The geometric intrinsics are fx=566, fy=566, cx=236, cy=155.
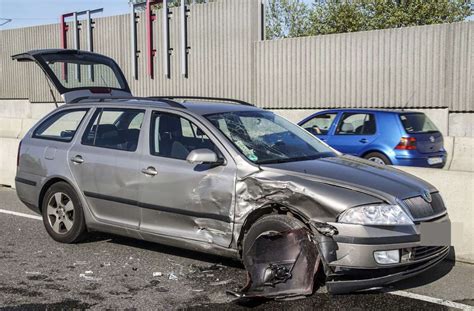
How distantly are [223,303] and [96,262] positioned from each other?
173cm

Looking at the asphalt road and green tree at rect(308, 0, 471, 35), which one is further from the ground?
green tree at rect(308, 0, 471, 35)

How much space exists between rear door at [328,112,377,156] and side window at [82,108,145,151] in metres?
6.54

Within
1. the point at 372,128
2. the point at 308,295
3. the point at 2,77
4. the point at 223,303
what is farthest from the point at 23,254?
the point at 2,77

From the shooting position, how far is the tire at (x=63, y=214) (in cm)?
605

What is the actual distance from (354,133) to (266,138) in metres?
6.71

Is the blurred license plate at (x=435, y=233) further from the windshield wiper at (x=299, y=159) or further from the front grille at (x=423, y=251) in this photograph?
the windshield wiper at (x=299, y=159)

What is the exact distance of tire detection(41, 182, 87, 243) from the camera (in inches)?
238

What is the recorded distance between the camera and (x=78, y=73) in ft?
27.1

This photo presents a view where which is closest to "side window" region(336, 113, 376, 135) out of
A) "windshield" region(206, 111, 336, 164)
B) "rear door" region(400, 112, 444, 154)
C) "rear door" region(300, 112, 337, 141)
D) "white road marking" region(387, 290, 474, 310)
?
"rear door" region(300, 112, 337, 141)

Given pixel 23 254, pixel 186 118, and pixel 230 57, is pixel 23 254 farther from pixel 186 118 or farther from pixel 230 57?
pixel 230 57

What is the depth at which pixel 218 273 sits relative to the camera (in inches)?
206

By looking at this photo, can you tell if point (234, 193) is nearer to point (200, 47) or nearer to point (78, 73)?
point (78, 73)

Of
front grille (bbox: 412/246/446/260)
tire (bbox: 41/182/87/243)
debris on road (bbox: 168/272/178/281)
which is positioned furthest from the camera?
tire (bbox: 41/182/87/243)

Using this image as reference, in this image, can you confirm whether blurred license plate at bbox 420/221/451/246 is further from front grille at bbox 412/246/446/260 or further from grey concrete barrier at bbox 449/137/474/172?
grey concrete barrier at bbox 449/137/474/172
